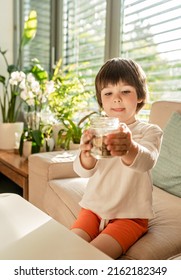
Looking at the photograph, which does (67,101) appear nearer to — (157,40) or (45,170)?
(157,40)

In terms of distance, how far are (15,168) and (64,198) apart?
0.75 metres

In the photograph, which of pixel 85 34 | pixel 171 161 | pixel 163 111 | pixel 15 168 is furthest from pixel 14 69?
pixel 171 161

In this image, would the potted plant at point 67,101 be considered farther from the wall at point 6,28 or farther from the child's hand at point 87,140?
the child's hand at point 87,140

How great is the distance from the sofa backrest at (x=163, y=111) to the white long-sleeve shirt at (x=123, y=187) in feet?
2.25

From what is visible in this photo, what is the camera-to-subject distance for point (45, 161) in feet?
5.48

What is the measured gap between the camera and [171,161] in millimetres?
1455

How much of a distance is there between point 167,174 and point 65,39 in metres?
2.29

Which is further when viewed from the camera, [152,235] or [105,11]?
[105,11]

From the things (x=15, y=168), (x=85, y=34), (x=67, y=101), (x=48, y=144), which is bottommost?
(x=15, y=168)

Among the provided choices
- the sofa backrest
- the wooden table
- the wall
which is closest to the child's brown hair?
the sofa backrest

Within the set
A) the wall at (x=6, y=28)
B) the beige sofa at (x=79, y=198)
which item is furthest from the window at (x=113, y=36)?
the beige sofa at (x=79, y=198)

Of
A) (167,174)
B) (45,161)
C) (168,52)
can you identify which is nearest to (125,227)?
(167,174)
